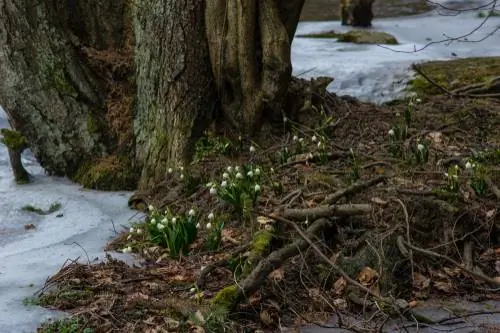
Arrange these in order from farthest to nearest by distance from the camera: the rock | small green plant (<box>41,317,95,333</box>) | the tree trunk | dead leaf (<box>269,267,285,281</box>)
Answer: the tree trunk
the rock
dead leaf (<box>269,267,285,281</box>)
small green plant (<box>41,317,95,333</box>)

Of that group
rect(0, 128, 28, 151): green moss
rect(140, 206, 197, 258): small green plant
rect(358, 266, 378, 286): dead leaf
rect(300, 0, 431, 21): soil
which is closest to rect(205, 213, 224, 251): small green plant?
rect(140, 206, 197, 258): small green plant

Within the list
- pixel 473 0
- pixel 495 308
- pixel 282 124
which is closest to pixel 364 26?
pixel 473 0

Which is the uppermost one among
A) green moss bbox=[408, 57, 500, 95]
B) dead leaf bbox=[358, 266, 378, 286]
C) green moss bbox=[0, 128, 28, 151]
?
green moss bbox=[408, 57, 500, 95]

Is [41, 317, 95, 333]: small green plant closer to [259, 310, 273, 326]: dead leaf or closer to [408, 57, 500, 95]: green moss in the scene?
[259, 310, 273, 326]: dead leaf

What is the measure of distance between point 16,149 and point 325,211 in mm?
4006

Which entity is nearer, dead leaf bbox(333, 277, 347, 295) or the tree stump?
dead leaf bbox(333, 277, 347, 295)

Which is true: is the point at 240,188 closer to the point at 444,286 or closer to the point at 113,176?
the point at 444,286

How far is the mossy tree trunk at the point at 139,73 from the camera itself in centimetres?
700

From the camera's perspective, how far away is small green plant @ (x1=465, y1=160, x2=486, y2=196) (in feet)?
18.2

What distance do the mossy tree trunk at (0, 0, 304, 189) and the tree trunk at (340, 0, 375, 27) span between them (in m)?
10.7

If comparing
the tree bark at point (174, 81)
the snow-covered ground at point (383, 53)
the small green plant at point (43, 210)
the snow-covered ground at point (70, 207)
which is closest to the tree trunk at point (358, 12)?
the snow-covered ground at point (383, 53)

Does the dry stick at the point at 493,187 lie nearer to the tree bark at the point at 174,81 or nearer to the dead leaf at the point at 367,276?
the dead leaf at the point at 367,276

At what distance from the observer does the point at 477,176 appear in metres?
5.66

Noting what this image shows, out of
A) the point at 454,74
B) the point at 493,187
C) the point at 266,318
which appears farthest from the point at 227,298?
the point at 454,74
